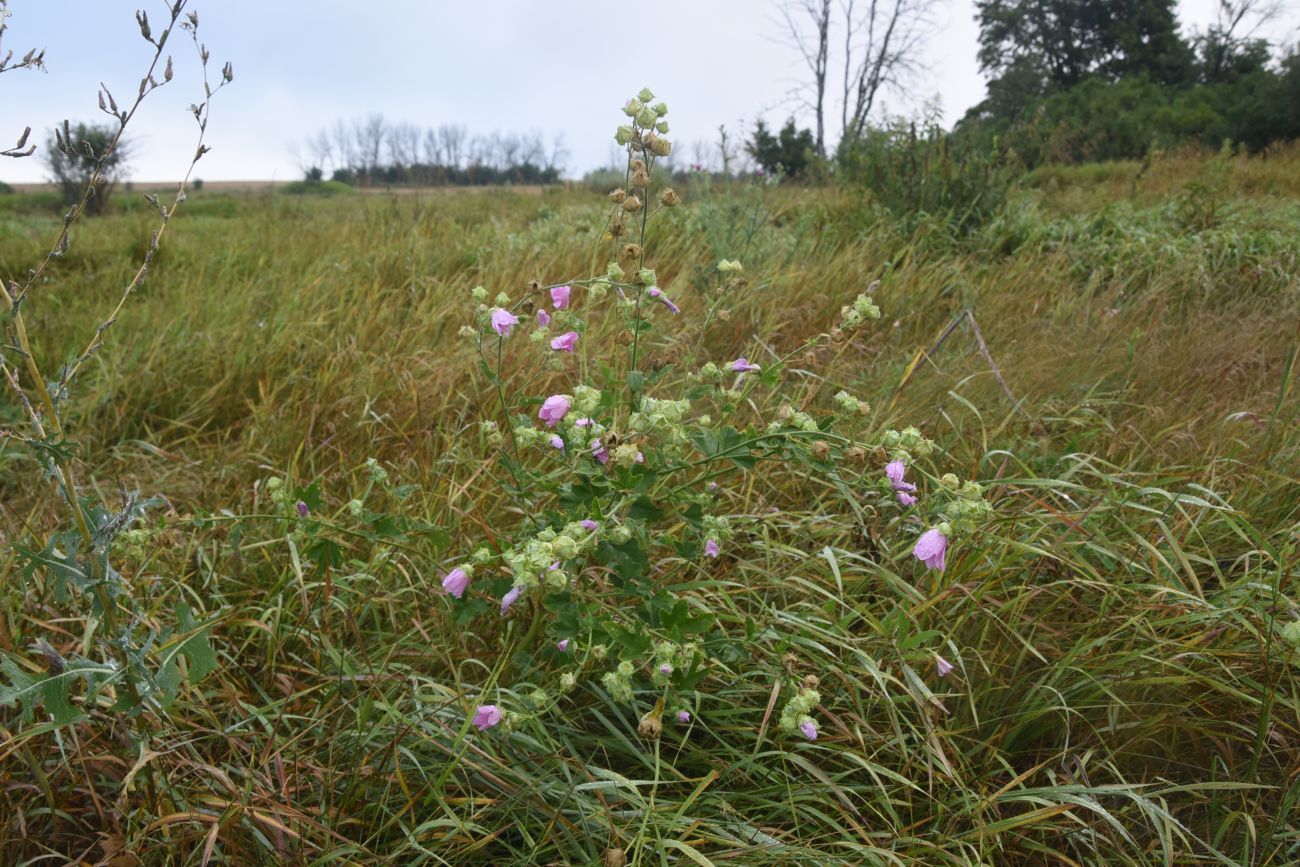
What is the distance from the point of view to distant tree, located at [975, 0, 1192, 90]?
24.4 metres

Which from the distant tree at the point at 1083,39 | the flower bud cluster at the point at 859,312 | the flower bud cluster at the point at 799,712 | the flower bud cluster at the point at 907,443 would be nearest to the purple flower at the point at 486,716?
the flower bud cluster at the point at 799,712

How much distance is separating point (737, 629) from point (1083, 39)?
31006mm

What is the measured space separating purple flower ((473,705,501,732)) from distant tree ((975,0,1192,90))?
28.3 m

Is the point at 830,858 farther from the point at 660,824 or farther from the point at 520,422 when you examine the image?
the point at 520,422

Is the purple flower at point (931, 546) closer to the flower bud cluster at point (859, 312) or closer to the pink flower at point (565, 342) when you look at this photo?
the flower bud cluster at point (859, 312)

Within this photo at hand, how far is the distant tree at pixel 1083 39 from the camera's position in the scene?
2442 cm

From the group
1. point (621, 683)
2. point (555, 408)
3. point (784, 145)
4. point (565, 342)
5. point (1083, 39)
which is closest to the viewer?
point (621, 683)

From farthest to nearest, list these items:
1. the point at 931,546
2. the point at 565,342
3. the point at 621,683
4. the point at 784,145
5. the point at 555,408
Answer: the point at 784,145
the point at 565,342
the point at 555,408
the point at 931,546
the point at 621,683

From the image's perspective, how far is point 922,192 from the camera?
200 inches

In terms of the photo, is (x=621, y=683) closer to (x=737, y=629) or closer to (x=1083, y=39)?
(x=737, y=629)

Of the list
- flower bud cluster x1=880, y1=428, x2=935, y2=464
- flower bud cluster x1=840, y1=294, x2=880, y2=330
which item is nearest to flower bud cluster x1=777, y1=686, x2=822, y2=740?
flower bud cluster x1=880, y1=428, x2=935, y2=464

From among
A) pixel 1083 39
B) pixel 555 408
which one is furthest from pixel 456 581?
pixel 1083 39

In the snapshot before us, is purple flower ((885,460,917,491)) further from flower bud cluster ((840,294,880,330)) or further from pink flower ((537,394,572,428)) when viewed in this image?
pink flower ((537,394,572,428))

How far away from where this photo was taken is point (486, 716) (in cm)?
127
